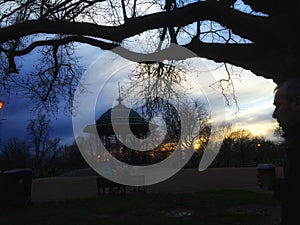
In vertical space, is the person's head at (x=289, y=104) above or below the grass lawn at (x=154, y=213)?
above

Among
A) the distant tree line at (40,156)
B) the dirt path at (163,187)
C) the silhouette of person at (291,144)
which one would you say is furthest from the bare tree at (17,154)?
the silhouette of person at (291,144)

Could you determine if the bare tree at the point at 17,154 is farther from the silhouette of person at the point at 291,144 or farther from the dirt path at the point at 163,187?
the silhouette of person at the point at 291,144

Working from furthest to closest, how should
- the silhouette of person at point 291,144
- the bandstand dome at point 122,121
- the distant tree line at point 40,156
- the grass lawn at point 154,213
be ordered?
the distant tree line at point 40,156
the bandstand dome at point 122,121
the grass lawn at point 154,213
the silhouette of person at point 291,144

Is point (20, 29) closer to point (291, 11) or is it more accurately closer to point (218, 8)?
point (218, 8)

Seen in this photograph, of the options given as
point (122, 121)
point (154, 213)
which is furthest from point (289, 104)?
point (122, 121)

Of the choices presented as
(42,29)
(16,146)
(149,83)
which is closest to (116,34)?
(42,29)

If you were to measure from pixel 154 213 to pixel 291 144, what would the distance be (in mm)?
7869

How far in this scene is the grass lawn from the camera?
26.8 feet

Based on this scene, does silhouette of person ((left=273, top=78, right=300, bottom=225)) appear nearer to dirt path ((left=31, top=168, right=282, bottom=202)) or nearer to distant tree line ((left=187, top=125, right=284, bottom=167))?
dirt path ((left=31, top=168, right=282, bottom=202))

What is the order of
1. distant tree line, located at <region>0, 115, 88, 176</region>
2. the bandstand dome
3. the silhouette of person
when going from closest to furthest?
the silhouette of person, the bandstand dome, distant tree line, located at <region>0, 115, 88, 176</region>

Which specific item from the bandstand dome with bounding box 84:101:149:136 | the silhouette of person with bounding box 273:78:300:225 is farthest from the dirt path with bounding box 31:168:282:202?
the silhouette of person with bounding box 273:78:300:225

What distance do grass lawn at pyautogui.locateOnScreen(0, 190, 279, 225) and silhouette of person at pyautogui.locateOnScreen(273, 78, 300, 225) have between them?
6194 millimetres

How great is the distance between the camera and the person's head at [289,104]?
1827mm

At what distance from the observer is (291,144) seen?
1.84 m
